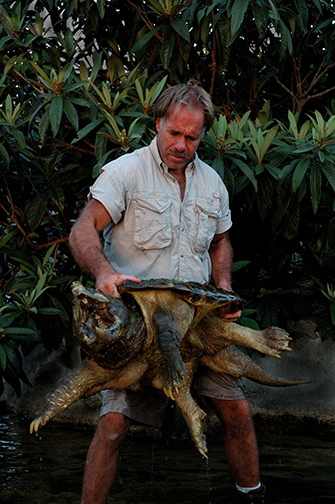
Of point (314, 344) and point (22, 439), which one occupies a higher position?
point (314, 344)

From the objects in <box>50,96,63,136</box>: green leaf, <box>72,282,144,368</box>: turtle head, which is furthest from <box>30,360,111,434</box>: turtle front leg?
<box>50,96,63,136</box>: green leaf

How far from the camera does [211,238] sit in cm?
282

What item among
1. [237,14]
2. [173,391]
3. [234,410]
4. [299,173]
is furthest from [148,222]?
[237,14]

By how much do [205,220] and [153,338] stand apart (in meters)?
0.70

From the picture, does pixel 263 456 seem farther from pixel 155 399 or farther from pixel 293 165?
pixel 293 165

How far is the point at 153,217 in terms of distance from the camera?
2619 millimetres

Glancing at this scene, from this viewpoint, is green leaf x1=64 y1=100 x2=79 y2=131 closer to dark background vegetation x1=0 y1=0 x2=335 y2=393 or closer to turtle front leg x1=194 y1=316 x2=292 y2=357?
dark background vegetation x1=0 y1=0 x2=335 y2=393

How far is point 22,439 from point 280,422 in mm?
1717

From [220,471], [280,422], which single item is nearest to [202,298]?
[220,471]

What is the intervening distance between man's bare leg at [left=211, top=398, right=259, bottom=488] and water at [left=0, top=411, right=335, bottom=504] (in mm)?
240

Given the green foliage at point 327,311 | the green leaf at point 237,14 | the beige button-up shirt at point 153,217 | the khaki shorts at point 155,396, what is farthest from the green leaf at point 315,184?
the khaki shorts at point 155,396

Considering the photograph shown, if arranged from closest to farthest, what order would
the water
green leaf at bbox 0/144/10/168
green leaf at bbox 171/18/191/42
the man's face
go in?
the man's face → the water → green leaf at bbox 0/144/10/168 → green leaf at bbox 171/18/191/42

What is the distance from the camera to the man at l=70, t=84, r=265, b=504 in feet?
8.15

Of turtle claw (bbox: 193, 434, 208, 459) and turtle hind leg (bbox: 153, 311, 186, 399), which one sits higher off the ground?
turtle hind leg (bbox: 153, 311, 186, 399)
